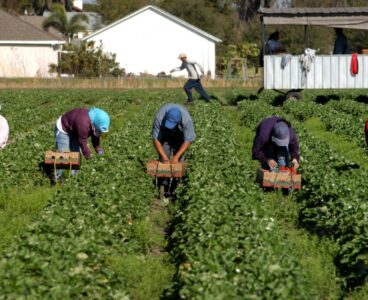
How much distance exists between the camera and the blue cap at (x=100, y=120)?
1078 cm

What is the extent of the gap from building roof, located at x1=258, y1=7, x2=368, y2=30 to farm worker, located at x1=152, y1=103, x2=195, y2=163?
15.0m

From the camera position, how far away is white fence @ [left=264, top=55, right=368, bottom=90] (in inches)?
987

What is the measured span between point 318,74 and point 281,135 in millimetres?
15702

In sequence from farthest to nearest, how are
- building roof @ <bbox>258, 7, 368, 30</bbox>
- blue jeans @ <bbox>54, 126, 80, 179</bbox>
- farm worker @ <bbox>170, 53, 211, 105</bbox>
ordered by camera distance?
farm worker @ <bbox>170, 53, 211, 105</bbox> < building roof @ <bbox>258, 7, 368, 30</bbox> < blue jeans @ <bbox>54, 126, 80, 179</bbox>

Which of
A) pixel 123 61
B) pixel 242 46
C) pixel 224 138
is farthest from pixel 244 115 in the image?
pixel 242 46

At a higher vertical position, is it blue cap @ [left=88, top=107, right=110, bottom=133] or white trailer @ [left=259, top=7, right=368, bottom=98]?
white trailer @ [left=259, top=7, right=368, bottom=98]

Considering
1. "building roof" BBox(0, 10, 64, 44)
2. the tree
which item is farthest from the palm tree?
the tree

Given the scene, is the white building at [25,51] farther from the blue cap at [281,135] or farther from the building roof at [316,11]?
the blue cap at [281,135]

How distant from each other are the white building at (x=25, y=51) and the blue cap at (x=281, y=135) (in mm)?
42668

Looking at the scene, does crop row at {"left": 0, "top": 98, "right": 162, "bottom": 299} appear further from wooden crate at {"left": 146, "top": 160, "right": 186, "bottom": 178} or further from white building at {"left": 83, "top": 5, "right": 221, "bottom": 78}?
white building at {"left": 83, "top": 5, "right": 221, "bottom": 78}

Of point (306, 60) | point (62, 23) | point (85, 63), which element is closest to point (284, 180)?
point (306, 60)

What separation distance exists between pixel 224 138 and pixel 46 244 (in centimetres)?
747

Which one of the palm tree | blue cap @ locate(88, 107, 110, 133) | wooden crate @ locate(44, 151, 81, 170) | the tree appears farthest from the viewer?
the palm tree

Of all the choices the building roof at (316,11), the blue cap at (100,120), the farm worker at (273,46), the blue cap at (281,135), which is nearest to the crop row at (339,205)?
the blue cap at (281,135)
